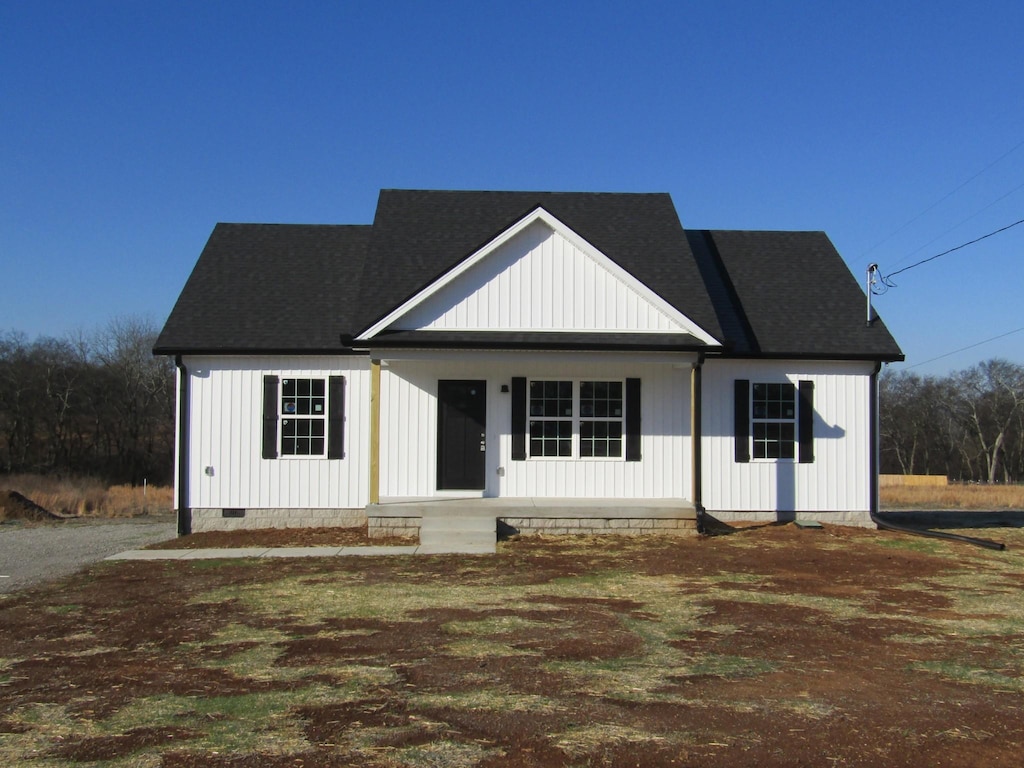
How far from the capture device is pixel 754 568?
41.0 feet

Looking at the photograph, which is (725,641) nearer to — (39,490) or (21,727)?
(21,727)

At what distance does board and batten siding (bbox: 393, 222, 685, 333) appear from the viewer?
52.1 feet

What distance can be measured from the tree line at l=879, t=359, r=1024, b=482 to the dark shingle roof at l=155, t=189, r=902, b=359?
5748 centimetres

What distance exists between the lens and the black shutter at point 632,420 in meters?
16.6

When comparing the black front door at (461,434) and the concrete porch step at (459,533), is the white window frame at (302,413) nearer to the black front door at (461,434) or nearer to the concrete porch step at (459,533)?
the black front door at (461,434)

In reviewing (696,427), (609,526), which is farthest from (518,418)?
(696,427)

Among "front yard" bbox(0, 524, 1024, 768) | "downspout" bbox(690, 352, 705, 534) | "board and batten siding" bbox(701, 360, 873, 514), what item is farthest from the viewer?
"board and batten siding" bbox(701, 360, 873, 514)

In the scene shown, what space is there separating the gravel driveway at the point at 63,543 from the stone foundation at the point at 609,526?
21.7 ft

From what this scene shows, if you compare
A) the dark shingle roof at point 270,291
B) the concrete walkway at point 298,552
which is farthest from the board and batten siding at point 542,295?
the concrete walkway at point 298,552

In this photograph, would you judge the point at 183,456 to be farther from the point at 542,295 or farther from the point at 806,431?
the point at 806,431

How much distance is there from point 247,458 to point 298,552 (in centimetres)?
332

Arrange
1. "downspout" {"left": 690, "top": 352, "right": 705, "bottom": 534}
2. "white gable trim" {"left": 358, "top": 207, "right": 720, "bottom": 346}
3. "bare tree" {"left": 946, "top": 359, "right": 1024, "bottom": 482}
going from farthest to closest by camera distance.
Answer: "bare tree" {"left": 946, "top": 359, "right": 1024, "bottom": 482}, "downspout" {"left": 690, "top": 352, "right": 705, "bottom": 534}, "white gable trim" {"left": 358, "top": 207, "right": 720, "bottom": 346}

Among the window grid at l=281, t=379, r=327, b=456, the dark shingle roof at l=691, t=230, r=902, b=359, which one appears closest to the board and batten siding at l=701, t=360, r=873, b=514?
the dark shingle roof at l=691, t=230, r=902, b=359

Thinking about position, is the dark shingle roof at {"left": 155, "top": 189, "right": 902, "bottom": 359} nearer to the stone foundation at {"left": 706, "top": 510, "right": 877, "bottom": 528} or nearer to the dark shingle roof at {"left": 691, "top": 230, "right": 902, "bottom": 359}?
the dark shingle roof at {"left": 691, "top": 230, "right": 902, "bottom": 359}
